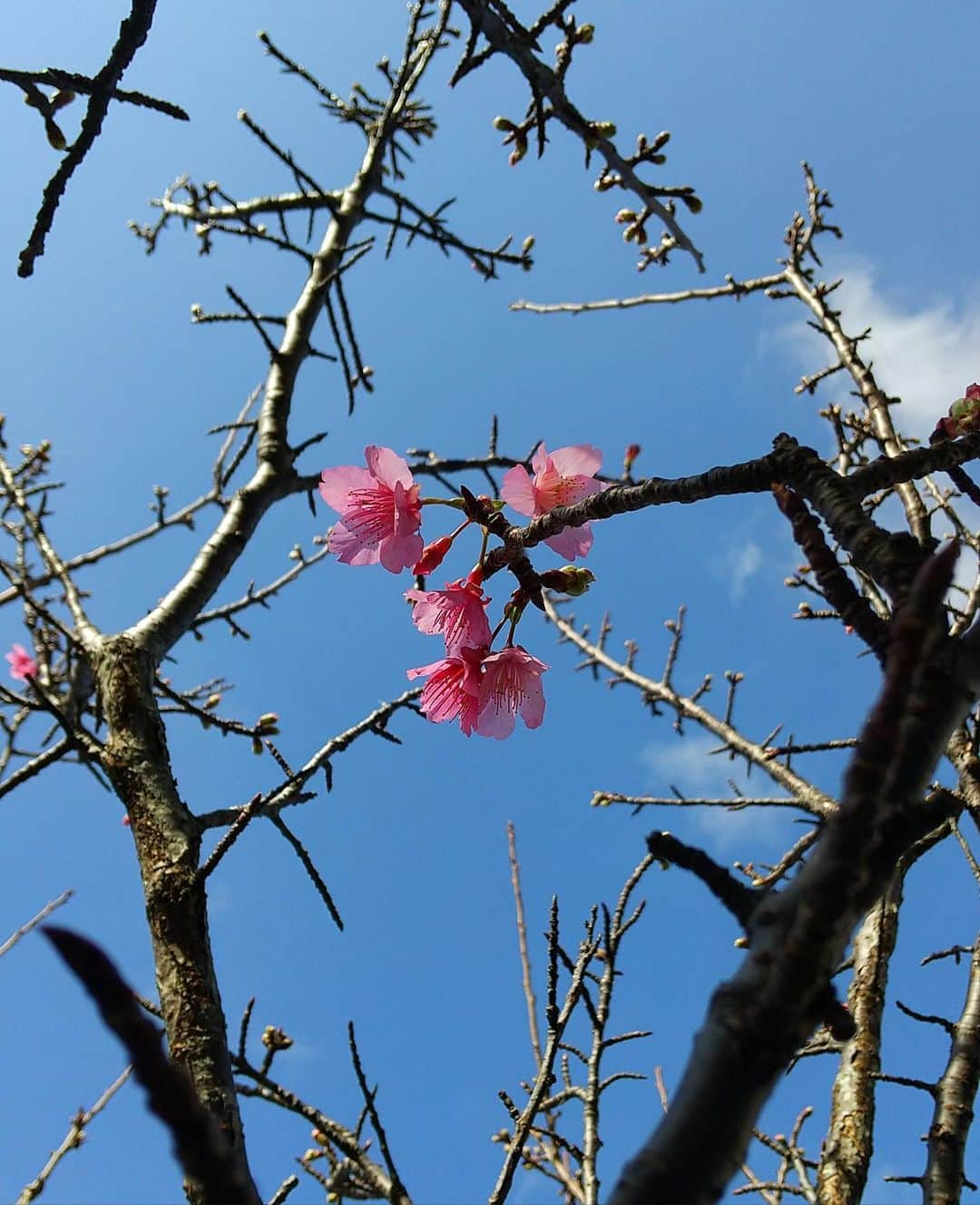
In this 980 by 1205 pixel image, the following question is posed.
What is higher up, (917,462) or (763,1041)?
(917,462)

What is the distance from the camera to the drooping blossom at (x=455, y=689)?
2.20 metres

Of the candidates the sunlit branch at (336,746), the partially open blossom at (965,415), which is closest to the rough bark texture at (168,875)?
the sunlit branch at (336,746)

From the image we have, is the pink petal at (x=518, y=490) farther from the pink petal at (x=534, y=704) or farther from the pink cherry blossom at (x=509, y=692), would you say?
the pink petal at (x=534, y=704)

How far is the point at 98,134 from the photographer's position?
5.15 feet

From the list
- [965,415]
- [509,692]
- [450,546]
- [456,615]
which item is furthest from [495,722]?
[965,415]

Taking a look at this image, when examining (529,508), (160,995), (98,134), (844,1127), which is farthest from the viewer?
(844,1127)

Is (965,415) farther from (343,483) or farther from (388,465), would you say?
(343,483)

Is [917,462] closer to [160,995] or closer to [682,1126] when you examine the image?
[682,1126]

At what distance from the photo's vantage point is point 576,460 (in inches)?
89.2

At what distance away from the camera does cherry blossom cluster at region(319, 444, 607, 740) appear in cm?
216

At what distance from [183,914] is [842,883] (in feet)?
5.93

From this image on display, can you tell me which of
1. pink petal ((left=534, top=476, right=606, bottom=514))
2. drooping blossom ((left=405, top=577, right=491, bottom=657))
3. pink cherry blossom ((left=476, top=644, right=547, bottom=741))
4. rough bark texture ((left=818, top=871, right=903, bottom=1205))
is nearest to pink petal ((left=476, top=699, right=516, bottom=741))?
pink cherry blossom ((left=476, top=644, right=547, bottom=741))

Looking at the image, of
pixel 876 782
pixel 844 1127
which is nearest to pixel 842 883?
pixel 876 782

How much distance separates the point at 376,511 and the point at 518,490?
0.41 meters
